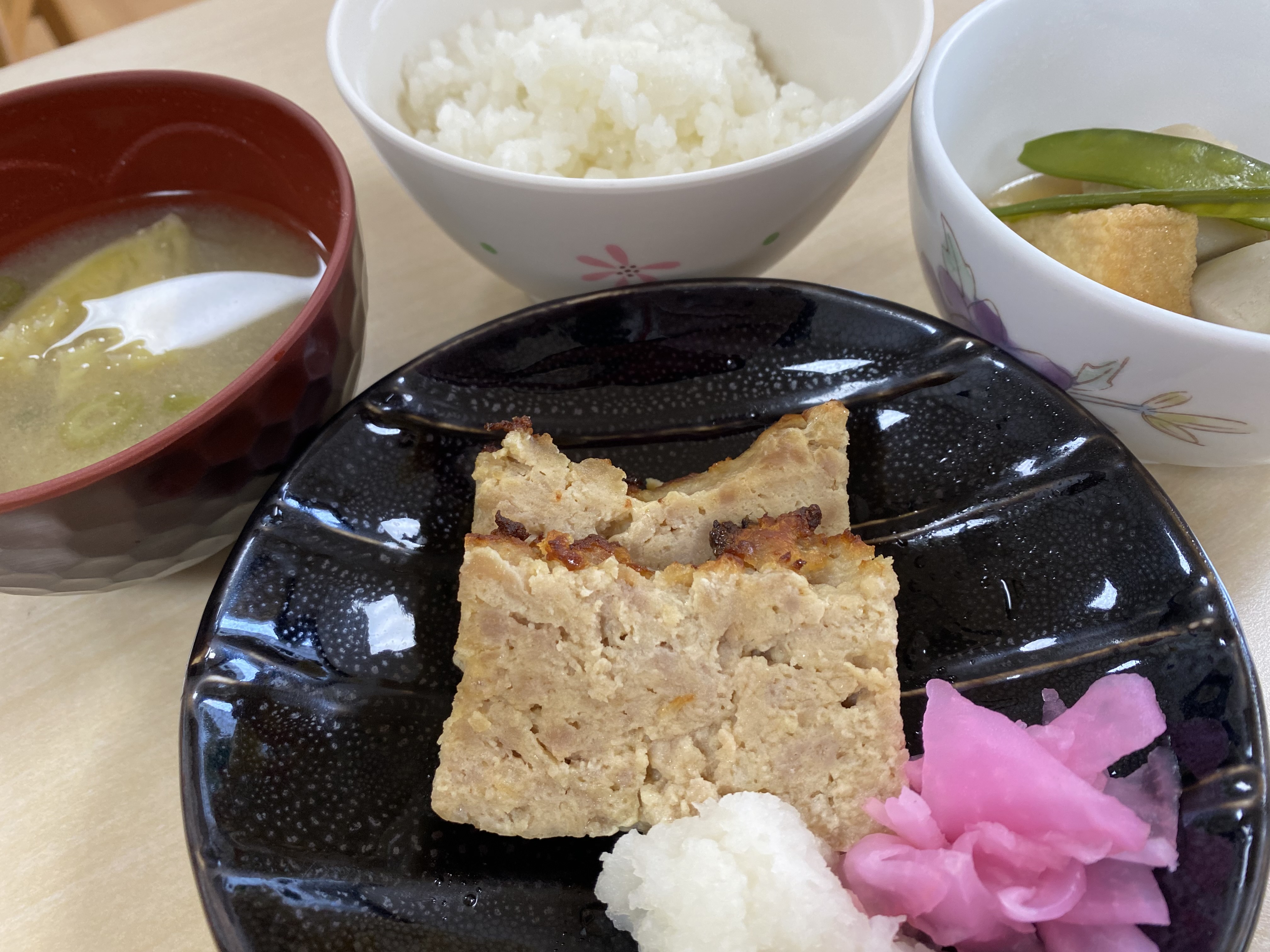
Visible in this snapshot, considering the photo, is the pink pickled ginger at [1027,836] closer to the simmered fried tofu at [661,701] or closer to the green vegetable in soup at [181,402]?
the simmered fried tofu at [661,701]

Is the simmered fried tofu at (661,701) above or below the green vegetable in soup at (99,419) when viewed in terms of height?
below

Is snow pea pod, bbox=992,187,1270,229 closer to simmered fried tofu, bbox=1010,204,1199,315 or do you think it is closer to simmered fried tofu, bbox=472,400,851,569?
simmered fried tofu, bbox=1010,204,1199,315

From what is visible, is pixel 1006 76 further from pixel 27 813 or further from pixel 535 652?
pixel 27 813

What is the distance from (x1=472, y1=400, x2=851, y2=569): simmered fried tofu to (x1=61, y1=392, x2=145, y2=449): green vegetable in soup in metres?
0.64

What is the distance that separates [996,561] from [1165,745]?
0.36 meters

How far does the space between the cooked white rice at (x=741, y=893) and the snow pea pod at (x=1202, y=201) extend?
3.84ft

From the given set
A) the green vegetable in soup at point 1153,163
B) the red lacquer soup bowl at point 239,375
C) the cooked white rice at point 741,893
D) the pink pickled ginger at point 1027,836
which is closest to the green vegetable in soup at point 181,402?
the red lacquer soup bowl at point 239,375

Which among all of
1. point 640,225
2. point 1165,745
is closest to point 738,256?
point 640,225

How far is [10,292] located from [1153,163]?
2.19 m

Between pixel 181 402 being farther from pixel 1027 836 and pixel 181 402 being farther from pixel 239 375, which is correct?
pixel 1027 836

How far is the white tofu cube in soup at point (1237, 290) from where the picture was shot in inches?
61.4

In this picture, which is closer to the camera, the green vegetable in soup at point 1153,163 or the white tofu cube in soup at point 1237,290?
the white tofu cube in soup at point 1237,290

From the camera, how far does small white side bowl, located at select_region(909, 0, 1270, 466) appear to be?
1433mm

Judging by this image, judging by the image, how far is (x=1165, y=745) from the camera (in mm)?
1306
